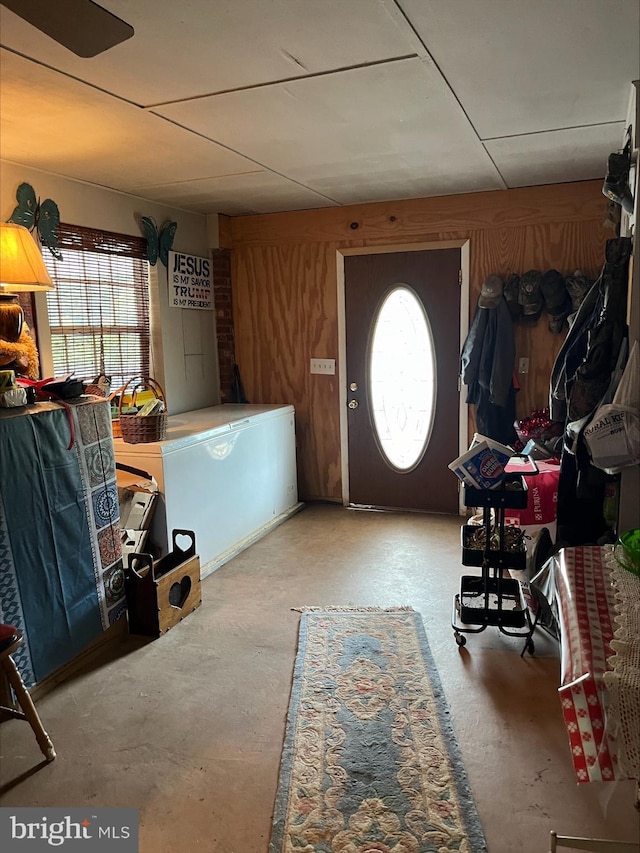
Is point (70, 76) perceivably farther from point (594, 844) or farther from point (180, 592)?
point (594, 844)

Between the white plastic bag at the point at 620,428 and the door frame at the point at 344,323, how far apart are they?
2.13 meters

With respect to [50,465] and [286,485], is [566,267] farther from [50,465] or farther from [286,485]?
[50,465]

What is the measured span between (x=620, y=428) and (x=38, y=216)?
3021 mm

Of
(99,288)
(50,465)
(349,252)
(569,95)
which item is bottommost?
(50,465)

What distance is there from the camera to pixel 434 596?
324 centimetres

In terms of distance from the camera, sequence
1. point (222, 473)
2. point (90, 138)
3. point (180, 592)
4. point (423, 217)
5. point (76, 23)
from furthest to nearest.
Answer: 1. point (423, 217)
2. point (222, 473)
3. point (180, 592)
4. point (90, 138)
5. point (76, 23)

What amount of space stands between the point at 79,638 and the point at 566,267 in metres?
3.57

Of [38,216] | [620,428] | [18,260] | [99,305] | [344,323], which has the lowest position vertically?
[620,428]

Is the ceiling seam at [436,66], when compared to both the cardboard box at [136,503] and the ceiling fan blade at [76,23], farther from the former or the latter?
the cardboard box at [136,503]

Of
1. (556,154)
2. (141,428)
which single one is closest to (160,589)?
(141,428)

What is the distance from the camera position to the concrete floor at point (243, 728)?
1.77m

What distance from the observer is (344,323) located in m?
4.65

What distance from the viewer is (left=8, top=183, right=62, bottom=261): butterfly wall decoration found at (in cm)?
318

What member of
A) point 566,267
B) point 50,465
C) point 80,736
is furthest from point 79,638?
point 566,267
